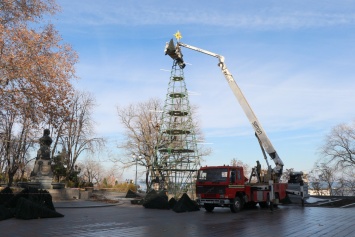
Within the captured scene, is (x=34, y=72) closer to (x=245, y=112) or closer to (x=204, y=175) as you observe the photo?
(x=204, y=175)

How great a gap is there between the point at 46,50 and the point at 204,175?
1039 centimetres

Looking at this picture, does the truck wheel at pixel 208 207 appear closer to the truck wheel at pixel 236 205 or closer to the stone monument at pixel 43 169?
the truck wheel at pixel 236 205

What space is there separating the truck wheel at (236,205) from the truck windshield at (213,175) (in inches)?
52.8

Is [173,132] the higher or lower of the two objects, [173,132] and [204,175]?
the higher

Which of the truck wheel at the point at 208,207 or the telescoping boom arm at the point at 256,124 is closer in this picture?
the truck wheel at the point at 208,207

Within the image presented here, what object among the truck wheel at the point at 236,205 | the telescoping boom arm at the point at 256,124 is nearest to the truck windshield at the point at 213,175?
the truck wheel at the point at 236,205

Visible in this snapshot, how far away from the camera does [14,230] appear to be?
10.4m

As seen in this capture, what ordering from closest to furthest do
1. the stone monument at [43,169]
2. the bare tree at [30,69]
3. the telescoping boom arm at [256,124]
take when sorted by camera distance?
the bare tree at [30,69] → the telescoping boom arm at [256,124] → the stone monument at [43,169]

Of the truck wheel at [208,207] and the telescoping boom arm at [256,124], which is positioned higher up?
the telescoping boom arm at [256,124]

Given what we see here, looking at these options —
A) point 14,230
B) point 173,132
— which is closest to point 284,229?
point 14,230

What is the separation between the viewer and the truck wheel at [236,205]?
18953 mm

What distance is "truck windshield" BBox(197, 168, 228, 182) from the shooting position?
63.3 feet

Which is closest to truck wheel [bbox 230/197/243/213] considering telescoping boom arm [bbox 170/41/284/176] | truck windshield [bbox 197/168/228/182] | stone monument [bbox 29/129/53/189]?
truck windshield [bbox 197/168/228/182]

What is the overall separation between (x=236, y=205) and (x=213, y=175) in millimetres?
2004
